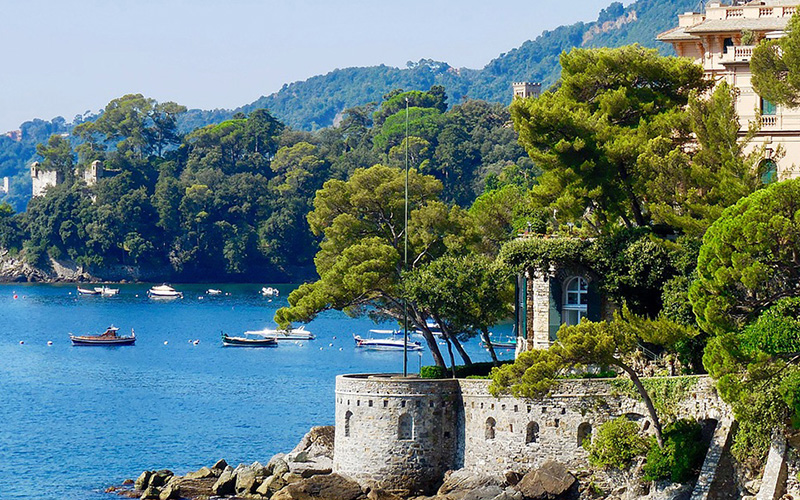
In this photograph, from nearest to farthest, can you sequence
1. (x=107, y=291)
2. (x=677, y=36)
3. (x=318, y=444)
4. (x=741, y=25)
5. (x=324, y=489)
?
(x=324, y=489) → (x=741, y=25) → (x=318, y=444) → (x=677, y=36) → (x=107, y=291)

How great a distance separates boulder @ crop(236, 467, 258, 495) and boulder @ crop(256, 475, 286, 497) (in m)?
0.33

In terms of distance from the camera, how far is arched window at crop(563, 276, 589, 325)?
47.4 metres

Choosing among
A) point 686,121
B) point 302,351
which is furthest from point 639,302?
point 302,351

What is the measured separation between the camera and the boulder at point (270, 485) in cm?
4750

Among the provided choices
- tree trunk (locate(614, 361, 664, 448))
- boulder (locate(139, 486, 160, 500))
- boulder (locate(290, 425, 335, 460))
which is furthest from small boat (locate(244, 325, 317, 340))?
tree trunk (locate(614, 361, 664, 448))

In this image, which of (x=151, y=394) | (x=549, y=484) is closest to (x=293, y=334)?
(x=151, y=394)

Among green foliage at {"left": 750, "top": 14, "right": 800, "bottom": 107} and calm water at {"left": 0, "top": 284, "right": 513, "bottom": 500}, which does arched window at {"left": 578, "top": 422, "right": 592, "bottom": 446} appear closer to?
green foliage at {"left": 750, "top": 14, "right": 800, "bottom": 107}

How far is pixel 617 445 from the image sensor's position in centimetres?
4112

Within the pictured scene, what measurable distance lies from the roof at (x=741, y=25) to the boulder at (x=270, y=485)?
21.6 metres

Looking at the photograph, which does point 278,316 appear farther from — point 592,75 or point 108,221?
point 108,221

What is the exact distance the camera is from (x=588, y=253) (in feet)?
152

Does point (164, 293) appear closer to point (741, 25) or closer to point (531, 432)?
point (741, 25)

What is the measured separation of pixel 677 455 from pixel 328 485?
11.8m

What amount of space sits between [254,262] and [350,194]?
140151 millimetres
